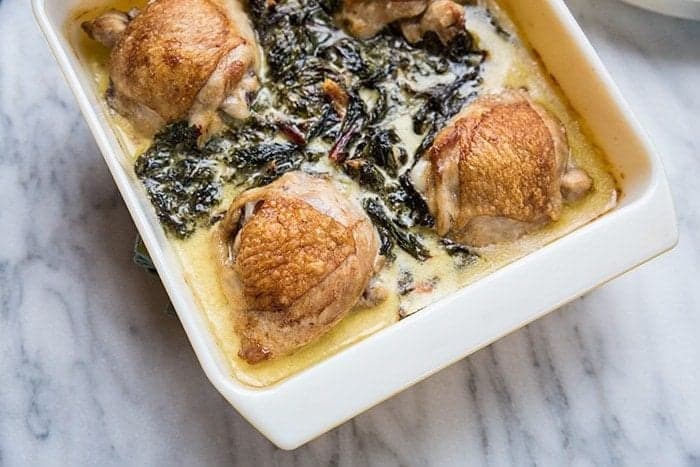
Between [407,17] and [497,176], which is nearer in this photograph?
[497,176]

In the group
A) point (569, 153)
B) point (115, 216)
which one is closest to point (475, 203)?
point (569, 153)

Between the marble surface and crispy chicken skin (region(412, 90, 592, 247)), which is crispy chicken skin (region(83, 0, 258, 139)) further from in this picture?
crispy chicken skin (region(412, 90, 592, 247))

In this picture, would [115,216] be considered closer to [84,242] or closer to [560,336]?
[84,242]

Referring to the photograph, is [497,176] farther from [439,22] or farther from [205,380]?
[205,380]

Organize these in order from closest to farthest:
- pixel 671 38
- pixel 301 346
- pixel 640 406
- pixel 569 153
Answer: pixel 301 346 < pixel 569 153 < pixel 640 406 < pixel 671 38

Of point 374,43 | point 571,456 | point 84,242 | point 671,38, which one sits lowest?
point 571,456

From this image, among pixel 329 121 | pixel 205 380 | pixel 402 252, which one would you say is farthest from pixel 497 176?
pixel 205 380

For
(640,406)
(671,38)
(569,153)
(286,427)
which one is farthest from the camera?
(671,38)
